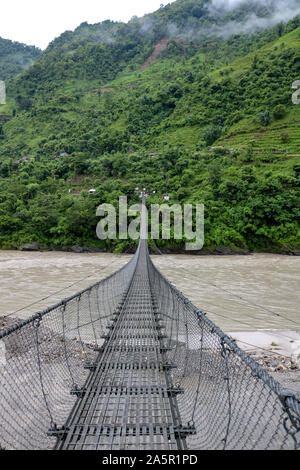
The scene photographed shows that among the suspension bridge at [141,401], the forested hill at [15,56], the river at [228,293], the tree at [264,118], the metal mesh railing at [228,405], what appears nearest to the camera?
the metal mesh railing at [228,405]

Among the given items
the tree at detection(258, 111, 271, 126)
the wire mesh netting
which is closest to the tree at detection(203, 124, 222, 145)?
the tree at detection(258, 111, 271, 126)

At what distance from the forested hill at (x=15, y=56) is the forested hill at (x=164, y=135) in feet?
75.2

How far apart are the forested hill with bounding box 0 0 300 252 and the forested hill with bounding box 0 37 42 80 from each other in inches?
903

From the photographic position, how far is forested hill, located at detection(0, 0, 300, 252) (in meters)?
19.0

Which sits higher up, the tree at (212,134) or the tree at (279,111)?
the tree at (279,111)

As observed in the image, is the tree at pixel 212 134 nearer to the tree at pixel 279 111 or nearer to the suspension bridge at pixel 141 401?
the tree at pixel 279 111

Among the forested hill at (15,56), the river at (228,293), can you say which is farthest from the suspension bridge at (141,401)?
the forested hill at (15,56)

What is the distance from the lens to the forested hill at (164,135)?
19.0m

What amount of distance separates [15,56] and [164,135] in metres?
85.6

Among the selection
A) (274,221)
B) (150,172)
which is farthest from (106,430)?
(150,172)

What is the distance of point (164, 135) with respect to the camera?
35.2 metres

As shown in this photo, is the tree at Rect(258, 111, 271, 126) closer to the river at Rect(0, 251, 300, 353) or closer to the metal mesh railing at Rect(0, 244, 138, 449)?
the river at Rect(0, 251, 300, 353)

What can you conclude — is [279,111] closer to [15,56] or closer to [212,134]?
[212,134]

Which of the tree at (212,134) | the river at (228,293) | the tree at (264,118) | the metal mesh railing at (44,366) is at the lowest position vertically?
the river at (228,293)
